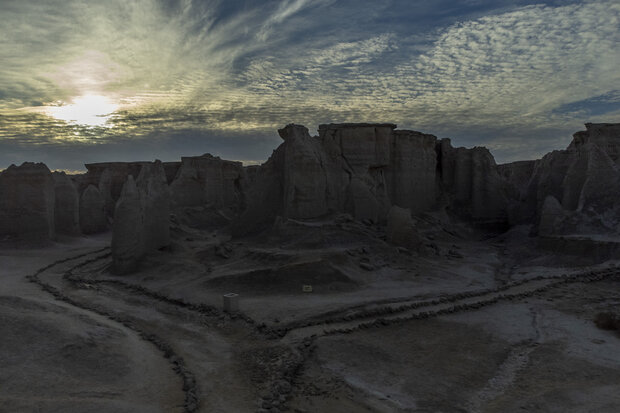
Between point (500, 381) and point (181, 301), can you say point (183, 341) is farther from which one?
point (500, 381)

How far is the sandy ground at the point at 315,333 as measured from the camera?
8297 mm

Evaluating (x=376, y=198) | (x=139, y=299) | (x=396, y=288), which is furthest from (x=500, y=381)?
(x=376, y=198)

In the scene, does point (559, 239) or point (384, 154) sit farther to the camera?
point (384, 154)

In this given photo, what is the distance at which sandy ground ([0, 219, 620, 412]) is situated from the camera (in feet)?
27.2

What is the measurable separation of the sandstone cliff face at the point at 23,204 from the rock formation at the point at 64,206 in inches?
136

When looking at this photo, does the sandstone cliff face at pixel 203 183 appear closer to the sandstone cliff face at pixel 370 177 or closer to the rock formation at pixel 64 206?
the rock formation at pixel 64 206

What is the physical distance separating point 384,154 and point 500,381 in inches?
776

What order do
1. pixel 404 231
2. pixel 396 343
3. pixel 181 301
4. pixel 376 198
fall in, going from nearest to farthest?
pixel 396 343
pixel 181 301
pixel 404 231
pixel 376 198

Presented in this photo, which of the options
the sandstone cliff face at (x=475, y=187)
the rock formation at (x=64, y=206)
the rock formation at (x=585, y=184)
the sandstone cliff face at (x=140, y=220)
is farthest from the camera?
→ the sandstone cliff face at (x=475, y=187)

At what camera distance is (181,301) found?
50.4ft

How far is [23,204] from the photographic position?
26578 mm

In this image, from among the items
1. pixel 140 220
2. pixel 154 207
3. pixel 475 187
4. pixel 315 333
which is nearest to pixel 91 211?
pixel 154 207

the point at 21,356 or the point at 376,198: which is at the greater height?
the point at 376,198

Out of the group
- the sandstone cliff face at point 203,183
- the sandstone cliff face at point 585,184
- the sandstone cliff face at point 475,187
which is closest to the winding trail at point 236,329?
the sandstone cliff face at point 585,184
